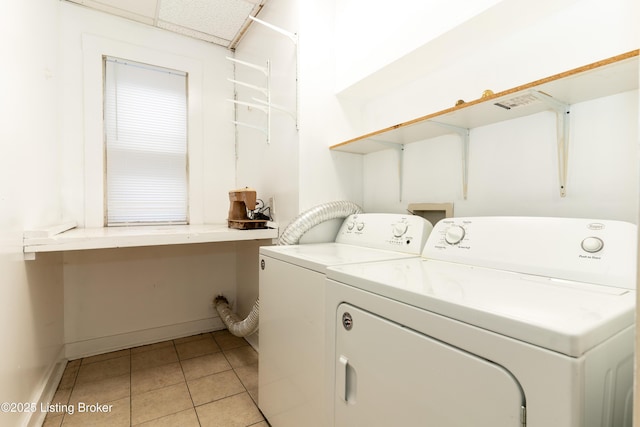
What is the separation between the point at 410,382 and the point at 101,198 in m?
2.59

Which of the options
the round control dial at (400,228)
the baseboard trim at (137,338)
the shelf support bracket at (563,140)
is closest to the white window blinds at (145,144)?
the baseboard trim at (137,338)

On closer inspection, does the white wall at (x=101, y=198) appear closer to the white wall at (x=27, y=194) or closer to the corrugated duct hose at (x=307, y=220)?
the white wall at (x=27, y=194)

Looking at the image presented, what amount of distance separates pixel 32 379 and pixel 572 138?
8.81ft

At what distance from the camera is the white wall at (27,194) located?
1.22 meters

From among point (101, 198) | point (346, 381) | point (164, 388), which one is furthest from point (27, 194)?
point (346, 381)

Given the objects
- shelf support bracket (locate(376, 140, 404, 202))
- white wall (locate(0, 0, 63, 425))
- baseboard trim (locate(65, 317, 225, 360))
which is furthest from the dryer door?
baseboard trim (locate(65, 317, 225, 360))

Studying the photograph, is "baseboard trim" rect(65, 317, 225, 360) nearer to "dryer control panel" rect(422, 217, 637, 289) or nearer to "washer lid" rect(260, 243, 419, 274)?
"washer lid" rect(260, 243, 419, 274)

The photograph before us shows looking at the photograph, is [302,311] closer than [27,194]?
Yes

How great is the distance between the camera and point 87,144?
2312mm

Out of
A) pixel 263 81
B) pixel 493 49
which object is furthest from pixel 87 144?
pixel 493 49

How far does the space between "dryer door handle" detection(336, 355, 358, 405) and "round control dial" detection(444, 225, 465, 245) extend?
1.98ft

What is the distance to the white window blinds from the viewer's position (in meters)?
2.43

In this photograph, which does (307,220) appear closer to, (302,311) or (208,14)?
(302,311)

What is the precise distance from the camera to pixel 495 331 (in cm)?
58
